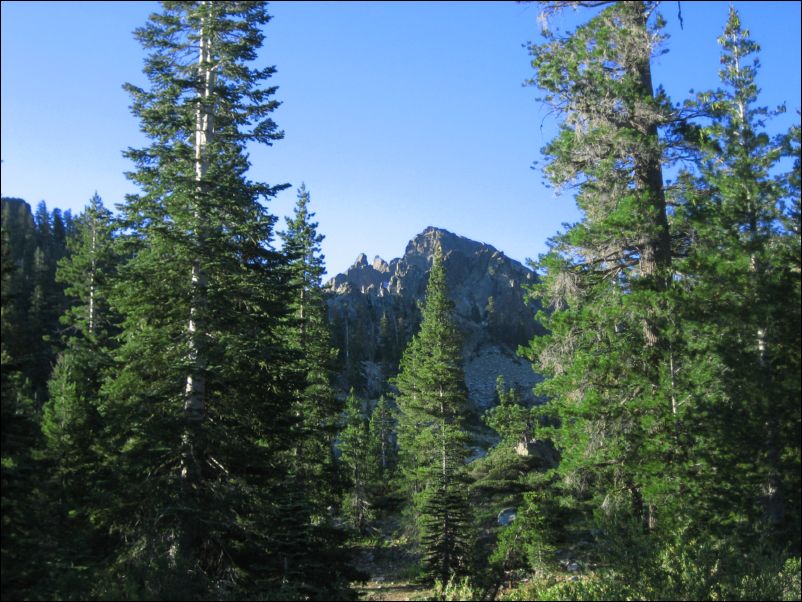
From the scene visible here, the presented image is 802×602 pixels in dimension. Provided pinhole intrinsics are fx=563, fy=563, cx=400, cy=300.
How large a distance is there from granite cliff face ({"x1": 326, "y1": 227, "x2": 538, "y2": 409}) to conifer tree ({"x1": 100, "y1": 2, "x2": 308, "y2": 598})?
237ft

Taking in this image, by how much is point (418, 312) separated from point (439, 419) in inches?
3803

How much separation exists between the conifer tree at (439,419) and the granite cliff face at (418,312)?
56031 mm

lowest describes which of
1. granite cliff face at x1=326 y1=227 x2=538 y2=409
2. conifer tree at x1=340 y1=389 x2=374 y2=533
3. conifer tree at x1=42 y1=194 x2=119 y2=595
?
conifer tree at x1=340 y1=389 x2=374 y2=533

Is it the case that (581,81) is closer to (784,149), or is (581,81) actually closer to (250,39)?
(784,149)

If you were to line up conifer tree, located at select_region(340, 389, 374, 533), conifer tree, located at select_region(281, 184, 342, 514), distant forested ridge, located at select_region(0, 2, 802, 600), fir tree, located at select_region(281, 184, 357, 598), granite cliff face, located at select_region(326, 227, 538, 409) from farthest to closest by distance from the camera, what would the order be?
granite cliff face, located at select_region(326, 227, 538, 409), conifer tree, located at select_region(340, 389, 374, 533), conifer tree, located at select_region(281, 184, 342, 514), fir tree, located at select_region(281, 184, 357, 598), distant forested ridge, located at select_region(0, 2, 802, 600)

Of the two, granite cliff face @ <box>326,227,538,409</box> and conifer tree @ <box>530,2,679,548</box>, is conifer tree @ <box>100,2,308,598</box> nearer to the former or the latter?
conifer tree @ <box>530,2,679,548</box>

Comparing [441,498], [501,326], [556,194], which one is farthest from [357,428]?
[501,326]

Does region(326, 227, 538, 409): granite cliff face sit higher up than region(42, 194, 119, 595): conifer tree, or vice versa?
region(326, 227, 538, 409): granite cliff face

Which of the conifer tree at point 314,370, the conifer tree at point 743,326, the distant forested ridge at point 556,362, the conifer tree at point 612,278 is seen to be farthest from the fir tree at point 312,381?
the conifer tree at point 743,326

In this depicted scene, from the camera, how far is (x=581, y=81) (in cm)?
1280

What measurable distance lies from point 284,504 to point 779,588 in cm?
787

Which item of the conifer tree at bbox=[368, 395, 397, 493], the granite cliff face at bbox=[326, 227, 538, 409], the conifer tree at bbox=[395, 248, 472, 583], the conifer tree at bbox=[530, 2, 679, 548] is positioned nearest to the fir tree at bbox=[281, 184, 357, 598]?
the conifer tree at bbox=[395, 248, 472, 583]

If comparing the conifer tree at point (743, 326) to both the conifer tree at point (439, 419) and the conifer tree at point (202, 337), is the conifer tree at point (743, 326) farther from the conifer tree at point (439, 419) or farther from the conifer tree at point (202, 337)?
the conifer tree at point (439, 419)

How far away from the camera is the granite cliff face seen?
10250cm
